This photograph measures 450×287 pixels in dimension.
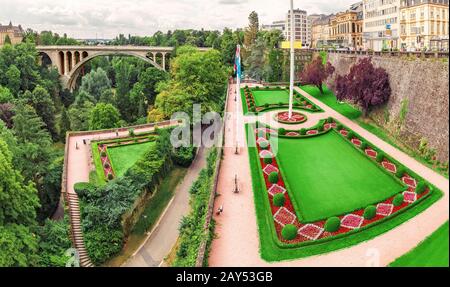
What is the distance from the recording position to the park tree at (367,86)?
2742cm

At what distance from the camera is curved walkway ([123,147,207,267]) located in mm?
20797

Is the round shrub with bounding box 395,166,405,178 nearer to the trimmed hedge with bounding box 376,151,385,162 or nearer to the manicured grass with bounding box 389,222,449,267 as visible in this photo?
the trimmed hedge with bounding box 376,151,385,162

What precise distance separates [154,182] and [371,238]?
15662 millimetres

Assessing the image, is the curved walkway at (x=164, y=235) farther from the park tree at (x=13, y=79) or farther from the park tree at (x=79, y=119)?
the park tree at (x=13, y=79)

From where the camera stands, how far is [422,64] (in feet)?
75.9

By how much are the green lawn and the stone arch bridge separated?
39466mm

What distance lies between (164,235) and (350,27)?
1763 inches

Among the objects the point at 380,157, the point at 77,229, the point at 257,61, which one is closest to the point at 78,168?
the point at 77,229

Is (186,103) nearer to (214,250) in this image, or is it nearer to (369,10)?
(369,10)

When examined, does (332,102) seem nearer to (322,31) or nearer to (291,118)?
(291,118)

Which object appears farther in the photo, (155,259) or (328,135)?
(328,135)

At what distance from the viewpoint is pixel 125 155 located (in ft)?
98.8

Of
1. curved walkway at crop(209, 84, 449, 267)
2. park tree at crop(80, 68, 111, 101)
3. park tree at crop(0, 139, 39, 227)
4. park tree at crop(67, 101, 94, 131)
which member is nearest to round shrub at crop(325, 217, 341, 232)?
curved walkway at crop(209, 84, 449, 267)
